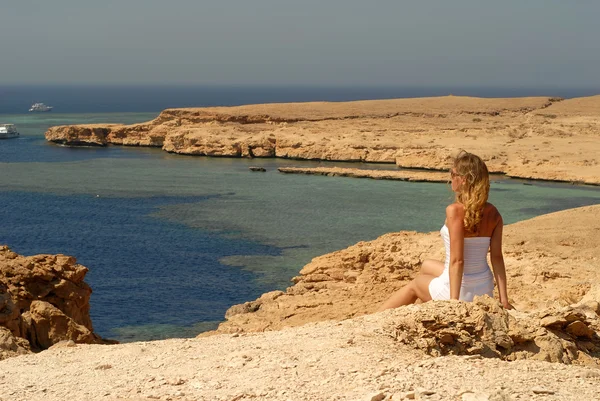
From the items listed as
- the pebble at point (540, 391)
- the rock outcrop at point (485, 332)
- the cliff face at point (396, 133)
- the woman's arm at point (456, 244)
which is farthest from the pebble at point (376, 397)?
the cliff face at point (396, 133)

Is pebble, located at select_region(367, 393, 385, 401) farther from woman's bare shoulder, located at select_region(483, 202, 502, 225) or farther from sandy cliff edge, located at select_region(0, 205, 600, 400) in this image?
woman's bare shoulder, located at select_region(483, 202, 502, 225)

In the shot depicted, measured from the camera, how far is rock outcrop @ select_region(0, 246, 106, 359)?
38.5 ft

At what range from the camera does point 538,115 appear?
7506 centimetres

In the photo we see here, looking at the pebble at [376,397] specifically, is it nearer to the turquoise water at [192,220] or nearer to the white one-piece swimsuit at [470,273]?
the white one-piece swimsuit at [470,273]

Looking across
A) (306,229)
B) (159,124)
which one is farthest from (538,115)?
(306,229)

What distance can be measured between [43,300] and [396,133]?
53.6m

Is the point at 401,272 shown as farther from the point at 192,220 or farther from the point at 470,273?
the point at 192,220

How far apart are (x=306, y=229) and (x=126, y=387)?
25630mm

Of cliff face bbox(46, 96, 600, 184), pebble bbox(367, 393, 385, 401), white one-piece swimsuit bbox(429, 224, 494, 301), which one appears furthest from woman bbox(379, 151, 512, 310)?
cliff face bbox(46, 96, 600, 184)

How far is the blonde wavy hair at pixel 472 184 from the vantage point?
7344mm

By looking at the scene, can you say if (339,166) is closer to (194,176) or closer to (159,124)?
(194,176)

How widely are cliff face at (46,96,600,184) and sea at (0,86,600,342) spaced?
8.81 ft

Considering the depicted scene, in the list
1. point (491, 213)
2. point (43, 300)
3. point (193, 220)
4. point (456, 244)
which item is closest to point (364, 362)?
point (456, 244)

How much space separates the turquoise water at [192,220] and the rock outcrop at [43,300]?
465 centimetres
